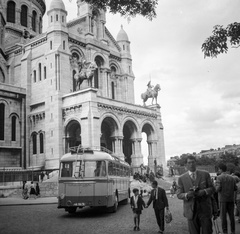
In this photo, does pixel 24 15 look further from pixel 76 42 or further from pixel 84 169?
pixel 84 169


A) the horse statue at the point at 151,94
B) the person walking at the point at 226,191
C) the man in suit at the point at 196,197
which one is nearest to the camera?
→ the man in suit at the point at 196,197

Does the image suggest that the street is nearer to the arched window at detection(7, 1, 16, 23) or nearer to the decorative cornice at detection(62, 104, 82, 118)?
the decorative cornice at detection(62, 104, 82, 118)

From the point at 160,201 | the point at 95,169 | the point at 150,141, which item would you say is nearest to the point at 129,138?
the point at 150,141

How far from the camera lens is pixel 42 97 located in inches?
1427

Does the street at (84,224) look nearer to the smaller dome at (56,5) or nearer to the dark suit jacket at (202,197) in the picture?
the dark suit jacket at (202,197)

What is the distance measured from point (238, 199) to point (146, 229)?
2.91 meters

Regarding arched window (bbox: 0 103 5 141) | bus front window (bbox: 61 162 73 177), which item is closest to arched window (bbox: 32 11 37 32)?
arched window (bbox: 0 103 5 141)

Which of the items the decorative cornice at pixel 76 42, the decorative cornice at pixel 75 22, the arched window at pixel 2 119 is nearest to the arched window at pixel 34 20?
the decorative cornice at pixel 75 22

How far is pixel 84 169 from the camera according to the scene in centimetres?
1438

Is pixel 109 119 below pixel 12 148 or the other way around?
the other way around

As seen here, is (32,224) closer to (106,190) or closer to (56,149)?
(106,190)

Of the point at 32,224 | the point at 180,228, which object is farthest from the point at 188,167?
the point at 32,224

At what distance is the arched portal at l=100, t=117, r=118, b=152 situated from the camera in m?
35.0

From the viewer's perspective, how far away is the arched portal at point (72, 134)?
33969mm
